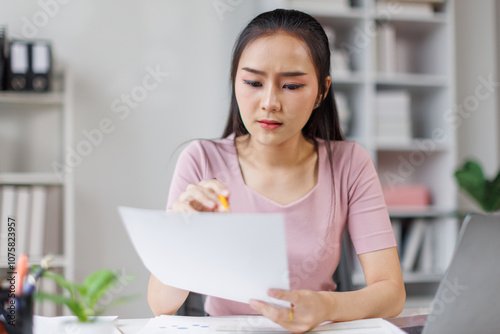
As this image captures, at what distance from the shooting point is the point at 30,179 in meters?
2.18

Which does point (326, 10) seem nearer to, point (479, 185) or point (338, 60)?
point (338, 60)

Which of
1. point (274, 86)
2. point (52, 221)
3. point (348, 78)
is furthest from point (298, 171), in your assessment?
point (52, 221)

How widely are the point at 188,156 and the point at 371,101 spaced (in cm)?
144

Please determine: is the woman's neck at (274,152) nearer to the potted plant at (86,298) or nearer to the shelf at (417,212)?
the potted plant at (86,298)

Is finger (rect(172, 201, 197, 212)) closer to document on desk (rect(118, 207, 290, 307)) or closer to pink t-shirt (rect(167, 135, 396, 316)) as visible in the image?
document on desk (rect(118, 207, 290, 307))

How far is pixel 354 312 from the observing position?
0.91m

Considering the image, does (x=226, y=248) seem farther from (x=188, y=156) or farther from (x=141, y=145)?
(x=141, y=145)

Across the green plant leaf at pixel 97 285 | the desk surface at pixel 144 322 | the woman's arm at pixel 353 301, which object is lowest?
the desk surface at pixel 144 322

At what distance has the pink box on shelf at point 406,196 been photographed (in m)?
2.52

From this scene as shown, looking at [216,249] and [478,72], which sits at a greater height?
[478,72]

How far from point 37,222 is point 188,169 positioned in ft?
4.16

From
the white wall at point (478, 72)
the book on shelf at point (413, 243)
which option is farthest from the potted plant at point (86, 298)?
the white wall at point (478, 72)

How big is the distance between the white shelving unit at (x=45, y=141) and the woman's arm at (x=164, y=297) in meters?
1.34

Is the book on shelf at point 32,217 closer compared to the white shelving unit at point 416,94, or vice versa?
the book on shelf at point 32,217
